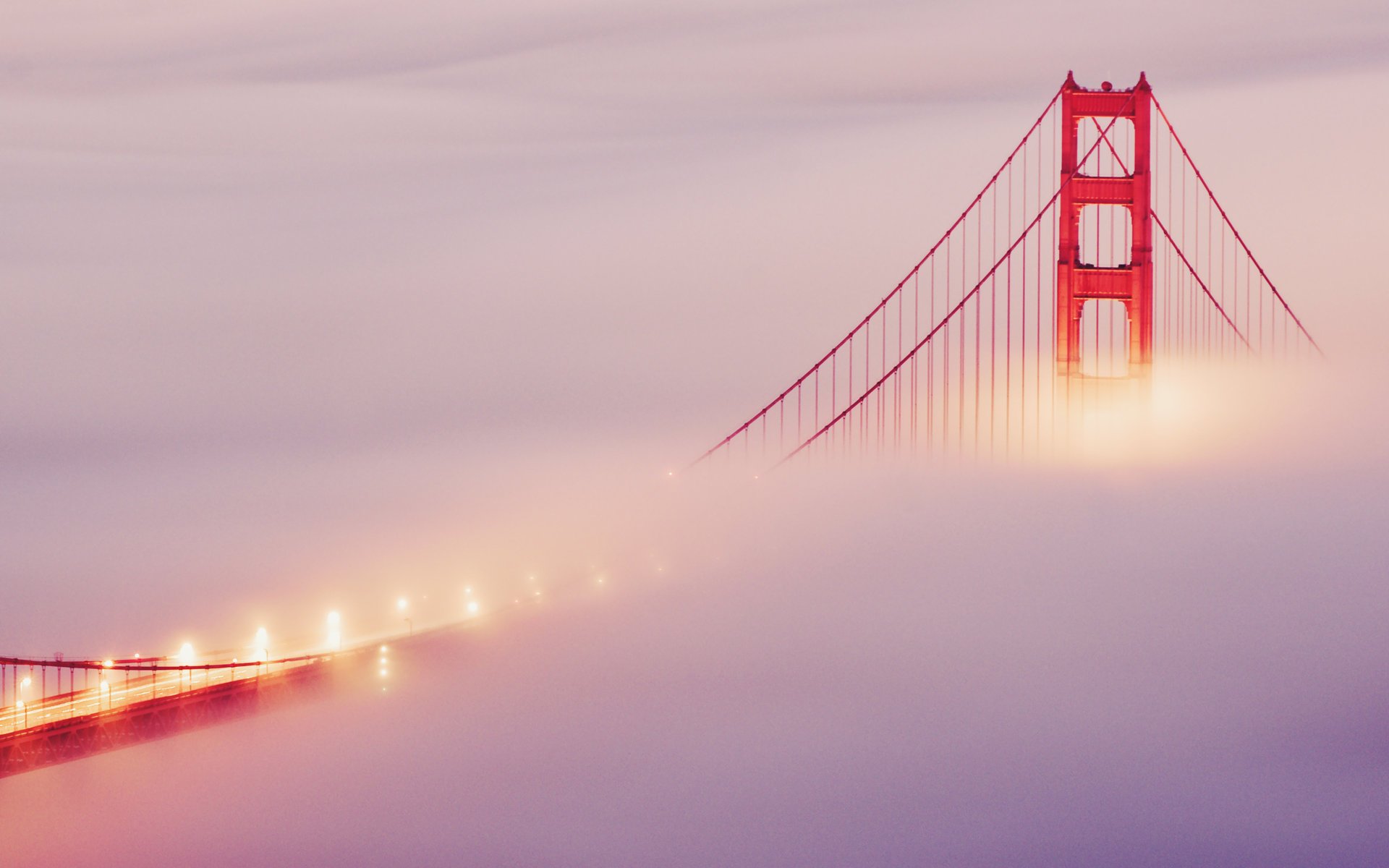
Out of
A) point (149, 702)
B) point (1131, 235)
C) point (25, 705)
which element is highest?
point (1131, 235)

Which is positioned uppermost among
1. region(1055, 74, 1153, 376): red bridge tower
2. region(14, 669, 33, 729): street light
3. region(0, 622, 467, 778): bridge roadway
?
region(1055, 74, 1153, 376): red bridge tower

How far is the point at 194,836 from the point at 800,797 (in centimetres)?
3936

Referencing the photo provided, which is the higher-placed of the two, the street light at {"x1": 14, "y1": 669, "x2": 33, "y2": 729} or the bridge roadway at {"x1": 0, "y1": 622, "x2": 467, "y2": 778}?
the street light at {"x1": 14, "y1": 669, "x2": 33, "y2": 729}

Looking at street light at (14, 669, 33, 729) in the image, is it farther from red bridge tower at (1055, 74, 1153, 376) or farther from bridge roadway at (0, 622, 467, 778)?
red bridge tower at (1055, 74, 1153, 376)

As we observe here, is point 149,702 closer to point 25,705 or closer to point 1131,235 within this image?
point 25,705

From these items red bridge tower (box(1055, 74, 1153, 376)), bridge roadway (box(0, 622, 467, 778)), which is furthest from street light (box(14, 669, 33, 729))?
red bridge tower (box(1055, 74, 1153, 376))

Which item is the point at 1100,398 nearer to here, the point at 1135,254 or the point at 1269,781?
the point at 1135,254

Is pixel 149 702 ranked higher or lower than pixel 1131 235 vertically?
lower

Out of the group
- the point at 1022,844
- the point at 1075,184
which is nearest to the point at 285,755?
the point at 1022,844

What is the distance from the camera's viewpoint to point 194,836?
69.6 meters

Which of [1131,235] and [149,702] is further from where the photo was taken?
[149,702]

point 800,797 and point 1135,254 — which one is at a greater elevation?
point 1135,254

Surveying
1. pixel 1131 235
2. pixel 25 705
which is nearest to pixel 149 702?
pixel 25 705

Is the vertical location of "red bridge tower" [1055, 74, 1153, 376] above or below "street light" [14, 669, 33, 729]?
above
